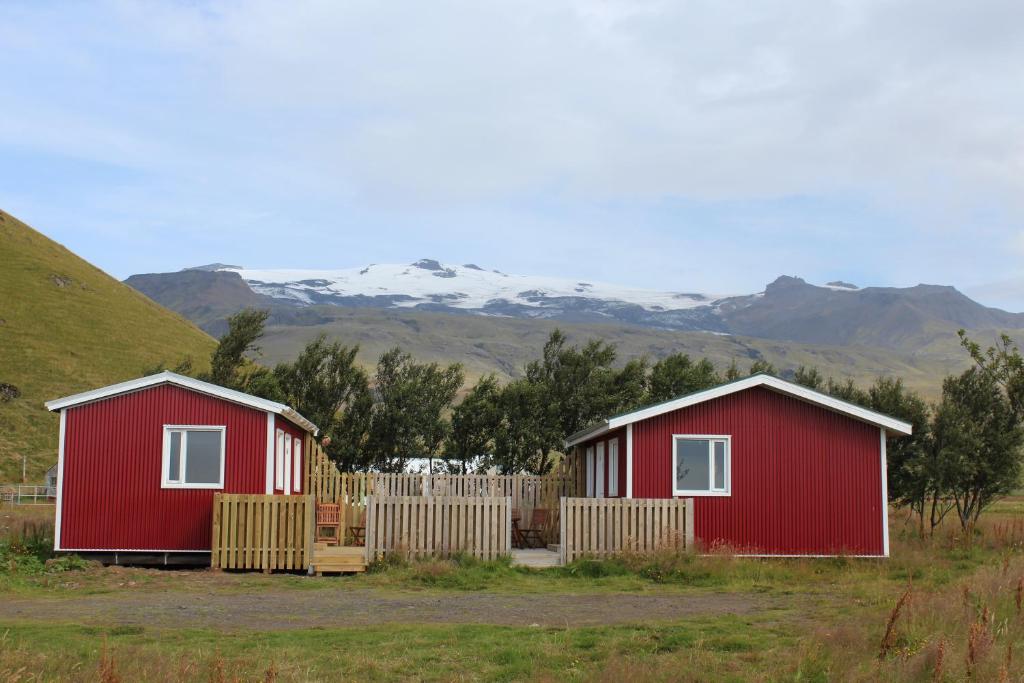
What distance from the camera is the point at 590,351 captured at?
33.2 m

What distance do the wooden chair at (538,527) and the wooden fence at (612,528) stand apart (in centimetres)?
609

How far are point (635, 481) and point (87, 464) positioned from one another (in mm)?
10793

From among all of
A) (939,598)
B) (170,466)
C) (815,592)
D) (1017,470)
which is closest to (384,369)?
(170,466)

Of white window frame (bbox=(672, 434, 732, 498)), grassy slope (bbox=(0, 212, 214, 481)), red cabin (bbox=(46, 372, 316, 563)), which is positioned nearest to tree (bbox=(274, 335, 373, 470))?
red cabin (bbox=(46, 372, 316, 563))

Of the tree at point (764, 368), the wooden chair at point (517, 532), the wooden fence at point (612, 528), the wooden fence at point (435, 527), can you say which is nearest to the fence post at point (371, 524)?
the wooden fence at point (435, 527)

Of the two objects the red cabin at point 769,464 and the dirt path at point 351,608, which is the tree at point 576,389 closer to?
the red cabin at point 769,464

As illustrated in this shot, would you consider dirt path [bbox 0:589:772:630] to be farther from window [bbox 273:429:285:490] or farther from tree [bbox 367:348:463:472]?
tree [bbox 367:348:463:472]

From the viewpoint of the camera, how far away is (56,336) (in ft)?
248

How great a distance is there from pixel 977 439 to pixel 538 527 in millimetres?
10755

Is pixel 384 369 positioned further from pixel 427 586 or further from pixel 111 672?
pixel 111 672

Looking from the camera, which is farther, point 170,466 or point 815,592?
point 170,466

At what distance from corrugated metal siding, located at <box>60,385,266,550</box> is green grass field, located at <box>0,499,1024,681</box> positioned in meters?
1.38

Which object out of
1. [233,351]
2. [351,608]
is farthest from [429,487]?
[233,351]

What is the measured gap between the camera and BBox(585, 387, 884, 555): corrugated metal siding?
21.4 metres
